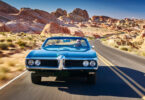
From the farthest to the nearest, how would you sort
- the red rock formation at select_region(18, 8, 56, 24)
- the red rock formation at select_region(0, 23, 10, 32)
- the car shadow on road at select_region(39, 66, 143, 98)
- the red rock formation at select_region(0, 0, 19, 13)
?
the red rock formation at select_region(18, 8, 56, 24)
the red rock formation at select_region(0, 0, 19, 13)
the red rock formation at select_region(0, 23, 10, 32)
the car shadow on road at select_region(39, 66, 143, 98)

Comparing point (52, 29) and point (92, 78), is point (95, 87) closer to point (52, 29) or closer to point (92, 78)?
point (92, 78)

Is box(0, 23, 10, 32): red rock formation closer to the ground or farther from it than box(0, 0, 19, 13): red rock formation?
closer to the ground

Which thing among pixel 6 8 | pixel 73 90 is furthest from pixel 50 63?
pixel 6 8

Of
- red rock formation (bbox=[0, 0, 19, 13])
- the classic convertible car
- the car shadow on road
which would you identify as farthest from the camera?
red rock formation (bbox=[0, 0, 19, 13])

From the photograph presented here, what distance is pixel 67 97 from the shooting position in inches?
193

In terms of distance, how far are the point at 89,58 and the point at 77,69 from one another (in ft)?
1.58

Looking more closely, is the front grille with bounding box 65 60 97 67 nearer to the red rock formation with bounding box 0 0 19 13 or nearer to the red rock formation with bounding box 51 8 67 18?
the red rock formation with bounding box 0 0 19 13

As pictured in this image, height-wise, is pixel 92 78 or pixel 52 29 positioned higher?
pixel 52 29

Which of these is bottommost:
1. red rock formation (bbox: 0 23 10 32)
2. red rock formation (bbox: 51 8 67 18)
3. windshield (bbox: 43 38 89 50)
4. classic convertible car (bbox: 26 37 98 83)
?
classic convertible car (bbox: 26 37 98 83)

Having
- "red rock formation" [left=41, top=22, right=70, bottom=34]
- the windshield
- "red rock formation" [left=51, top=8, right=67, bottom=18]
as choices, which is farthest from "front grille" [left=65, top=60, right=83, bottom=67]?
"red rock formation" [left=51, top=8, right=67, bottom=18]

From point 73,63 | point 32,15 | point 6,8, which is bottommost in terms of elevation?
point 73,63

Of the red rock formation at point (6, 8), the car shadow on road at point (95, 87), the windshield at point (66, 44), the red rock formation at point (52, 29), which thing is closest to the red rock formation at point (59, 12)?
the red rock formation at point (6, 8)

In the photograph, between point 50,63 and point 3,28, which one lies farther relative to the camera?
point 3,28

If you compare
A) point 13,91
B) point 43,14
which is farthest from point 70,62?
point 43,14
